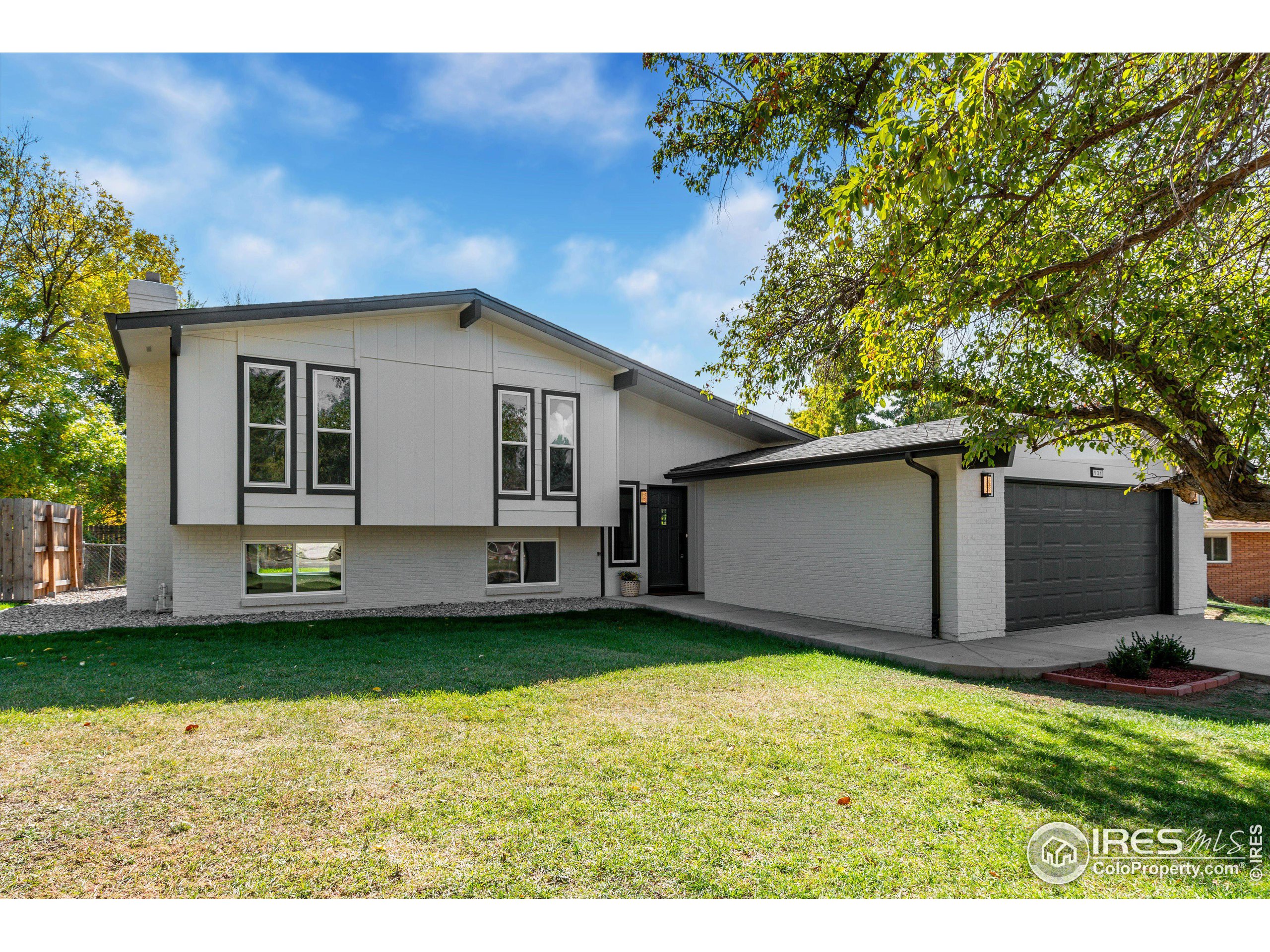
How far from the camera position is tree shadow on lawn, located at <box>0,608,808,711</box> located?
239 inches

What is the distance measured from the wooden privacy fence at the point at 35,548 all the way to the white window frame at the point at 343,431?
596 centimetres

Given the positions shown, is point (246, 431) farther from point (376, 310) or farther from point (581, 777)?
point (581, 777)

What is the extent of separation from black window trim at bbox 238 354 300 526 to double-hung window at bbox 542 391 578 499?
13.5ft

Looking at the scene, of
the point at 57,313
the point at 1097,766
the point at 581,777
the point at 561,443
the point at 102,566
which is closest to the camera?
the point at 581,777

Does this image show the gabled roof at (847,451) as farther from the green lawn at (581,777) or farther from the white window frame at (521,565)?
the green lawn at (581,777)

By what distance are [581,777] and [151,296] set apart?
10.8m

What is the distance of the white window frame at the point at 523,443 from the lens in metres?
12.2

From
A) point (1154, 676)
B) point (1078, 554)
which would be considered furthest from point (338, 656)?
point (1078, 554)

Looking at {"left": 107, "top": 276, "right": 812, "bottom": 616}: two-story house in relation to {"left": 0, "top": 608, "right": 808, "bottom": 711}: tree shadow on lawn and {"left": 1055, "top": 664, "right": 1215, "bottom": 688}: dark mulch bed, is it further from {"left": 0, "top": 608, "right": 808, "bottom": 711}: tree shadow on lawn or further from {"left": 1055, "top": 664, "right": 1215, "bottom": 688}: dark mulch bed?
{"left": 1055, "top": 664, "right": 1215, "bottom": 688}: dark mulch bed

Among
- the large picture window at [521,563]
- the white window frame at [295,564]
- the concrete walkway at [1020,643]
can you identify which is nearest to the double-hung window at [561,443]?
the large picture window at [521,563]

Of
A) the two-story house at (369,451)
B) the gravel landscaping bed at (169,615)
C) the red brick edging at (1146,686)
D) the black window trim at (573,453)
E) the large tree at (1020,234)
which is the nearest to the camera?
the large tree at (1020,234)

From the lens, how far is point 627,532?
47.4 feet

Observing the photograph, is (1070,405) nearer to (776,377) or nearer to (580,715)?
(776,377)
